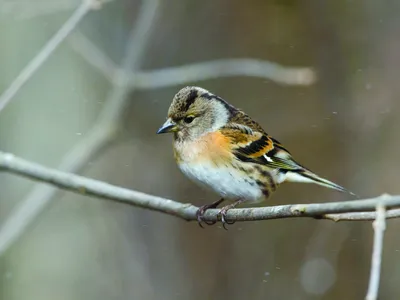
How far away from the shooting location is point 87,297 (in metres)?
5.49

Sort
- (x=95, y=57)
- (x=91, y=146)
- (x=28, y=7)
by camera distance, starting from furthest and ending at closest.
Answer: (x=28, y=7) < (x=95, y=57) < (x=91, y=146)

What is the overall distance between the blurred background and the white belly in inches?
83.5

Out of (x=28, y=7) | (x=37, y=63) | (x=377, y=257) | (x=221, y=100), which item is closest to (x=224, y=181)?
(x=221, y=100)

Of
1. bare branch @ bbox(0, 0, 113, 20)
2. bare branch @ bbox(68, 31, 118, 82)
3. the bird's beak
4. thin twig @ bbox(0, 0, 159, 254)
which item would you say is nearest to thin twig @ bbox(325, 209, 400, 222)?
Answer: the bird's beak

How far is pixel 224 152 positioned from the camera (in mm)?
2854

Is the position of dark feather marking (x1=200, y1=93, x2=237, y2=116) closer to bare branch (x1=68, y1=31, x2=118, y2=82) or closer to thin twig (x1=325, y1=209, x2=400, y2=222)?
bare branch (x1=68, y1=31, x2=118, y2=82)

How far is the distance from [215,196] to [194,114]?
235cm

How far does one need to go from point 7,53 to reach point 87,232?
4.69 ft

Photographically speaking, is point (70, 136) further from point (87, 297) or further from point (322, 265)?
point (322, 265)

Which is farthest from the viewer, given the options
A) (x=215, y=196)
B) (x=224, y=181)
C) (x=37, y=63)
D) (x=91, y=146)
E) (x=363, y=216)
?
(x=215, y=196)

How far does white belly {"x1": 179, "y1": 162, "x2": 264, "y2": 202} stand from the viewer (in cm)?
274

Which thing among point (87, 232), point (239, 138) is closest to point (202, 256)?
point (87, 232)

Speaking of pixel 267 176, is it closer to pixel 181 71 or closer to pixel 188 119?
pixel 188 119

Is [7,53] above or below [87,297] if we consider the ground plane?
above
